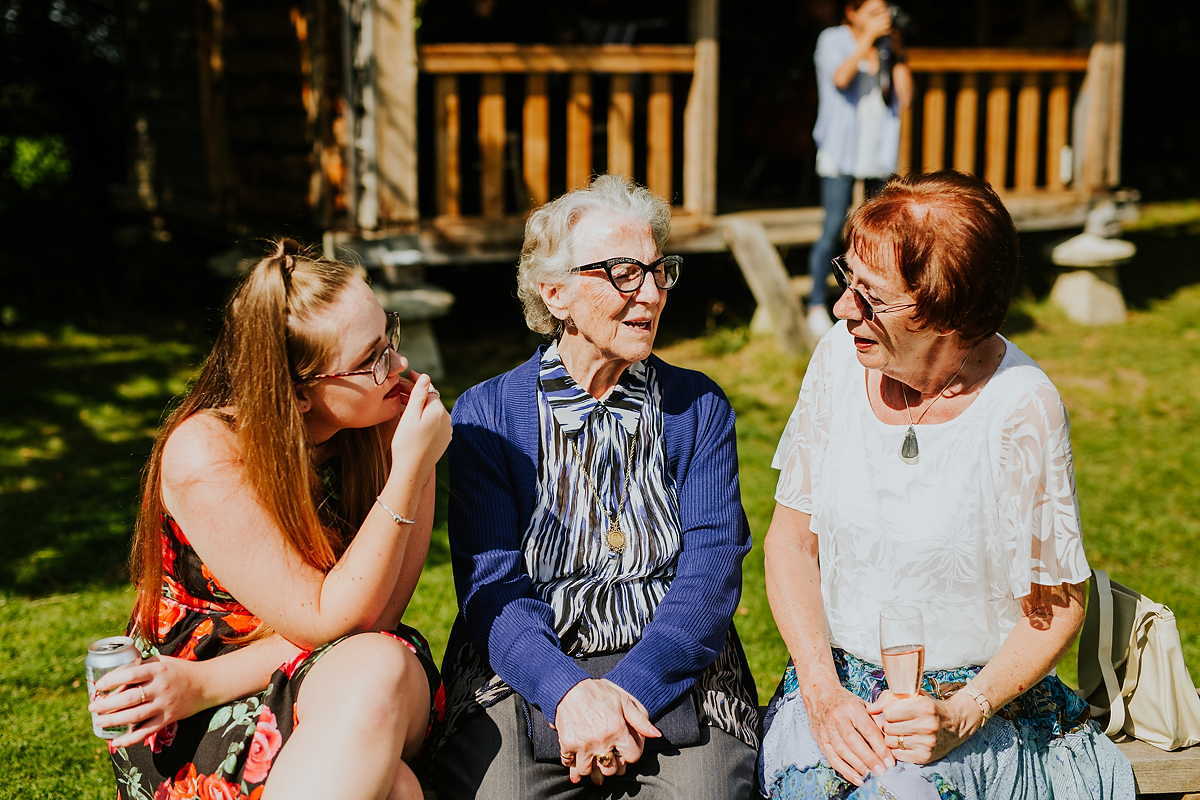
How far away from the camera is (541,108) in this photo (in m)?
7.72

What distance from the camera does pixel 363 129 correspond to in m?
7.31

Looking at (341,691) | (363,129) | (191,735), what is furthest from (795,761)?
(363,129)

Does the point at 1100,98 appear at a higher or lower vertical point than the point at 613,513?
higher

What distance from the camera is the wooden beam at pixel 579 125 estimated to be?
782 centimetres

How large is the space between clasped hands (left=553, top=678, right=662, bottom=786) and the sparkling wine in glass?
0.52 m

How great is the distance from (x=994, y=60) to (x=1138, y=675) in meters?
7.02

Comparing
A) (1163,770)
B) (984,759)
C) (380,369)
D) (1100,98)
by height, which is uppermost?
(1100,98)

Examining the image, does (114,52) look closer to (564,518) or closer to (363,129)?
(363,129)

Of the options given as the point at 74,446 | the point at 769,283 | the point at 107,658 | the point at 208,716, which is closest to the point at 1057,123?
the point at 769,283

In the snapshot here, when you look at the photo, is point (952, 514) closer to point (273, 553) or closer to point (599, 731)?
point (599, 731)

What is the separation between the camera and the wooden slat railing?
750cm

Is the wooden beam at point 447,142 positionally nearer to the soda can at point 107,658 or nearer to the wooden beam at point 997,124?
the wooden beam at point 997,124

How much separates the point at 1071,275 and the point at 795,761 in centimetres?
780

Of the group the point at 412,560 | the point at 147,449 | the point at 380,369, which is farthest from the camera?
the point at 147,449
